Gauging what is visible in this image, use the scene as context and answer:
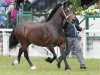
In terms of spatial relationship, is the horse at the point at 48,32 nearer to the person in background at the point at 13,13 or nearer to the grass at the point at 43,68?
the grass at the point at 43,68

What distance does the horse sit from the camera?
1489 centimetres

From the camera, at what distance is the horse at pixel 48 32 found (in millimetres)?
14891

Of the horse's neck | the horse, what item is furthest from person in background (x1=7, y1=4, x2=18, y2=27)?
the horse's neck

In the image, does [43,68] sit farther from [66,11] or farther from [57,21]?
[66,11]

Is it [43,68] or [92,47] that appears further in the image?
[92,47]

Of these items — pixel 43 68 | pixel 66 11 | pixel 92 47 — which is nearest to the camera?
pixel 66 11

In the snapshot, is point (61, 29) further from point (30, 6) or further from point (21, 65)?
point (30, 6)

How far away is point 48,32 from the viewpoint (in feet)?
49.3

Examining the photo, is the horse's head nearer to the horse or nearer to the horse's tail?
the horse

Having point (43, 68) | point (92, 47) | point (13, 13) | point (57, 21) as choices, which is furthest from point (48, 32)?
point (13, 13)

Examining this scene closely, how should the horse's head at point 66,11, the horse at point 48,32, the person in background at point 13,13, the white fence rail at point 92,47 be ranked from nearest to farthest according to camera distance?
the horse's head at point 66,11, the horse at point 48,32, the white fence rail at point 92,47, the person in background at point 13,13

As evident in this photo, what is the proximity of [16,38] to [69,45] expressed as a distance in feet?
6.26

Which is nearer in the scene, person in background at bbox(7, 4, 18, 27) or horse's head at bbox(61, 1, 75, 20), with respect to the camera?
horse's head at bbox(61, 1, 75, 20)

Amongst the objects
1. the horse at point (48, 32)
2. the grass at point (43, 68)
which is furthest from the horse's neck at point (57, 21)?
the grass at point (43, 68)
